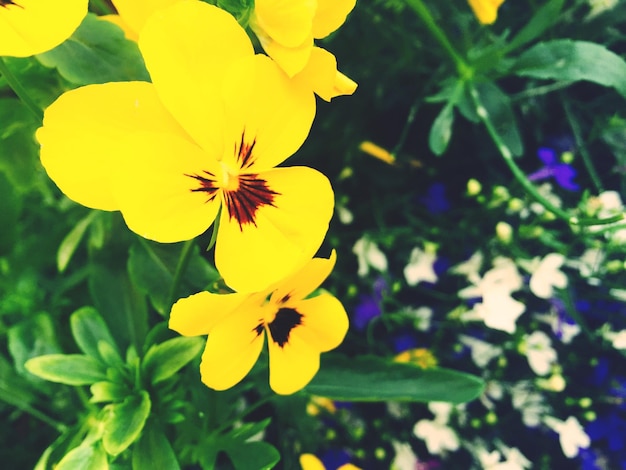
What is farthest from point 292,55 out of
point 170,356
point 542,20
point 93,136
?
point 542,20

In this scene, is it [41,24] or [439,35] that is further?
[439,35]

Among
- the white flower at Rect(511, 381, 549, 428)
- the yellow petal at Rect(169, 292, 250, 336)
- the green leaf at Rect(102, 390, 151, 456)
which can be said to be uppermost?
the yellow petal at Rect(169, 292, 250, 336)

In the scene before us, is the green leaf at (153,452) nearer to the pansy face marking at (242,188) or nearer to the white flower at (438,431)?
the pansy face marking at (242,188)

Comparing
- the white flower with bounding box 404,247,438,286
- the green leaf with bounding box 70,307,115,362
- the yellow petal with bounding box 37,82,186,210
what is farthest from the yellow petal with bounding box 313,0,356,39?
the white flower with bounding box 404,247,438,286

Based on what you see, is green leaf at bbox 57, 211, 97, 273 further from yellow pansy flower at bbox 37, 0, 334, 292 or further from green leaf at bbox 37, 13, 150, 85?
yellow pansy flower at bbox 37, 0, 334, 292

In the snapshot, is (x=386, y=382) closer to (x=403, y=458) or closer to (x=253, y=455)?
(x=253, y=455)

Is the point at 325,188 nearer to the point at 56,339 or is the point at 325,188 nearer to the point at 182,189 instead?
the point at 182,189
